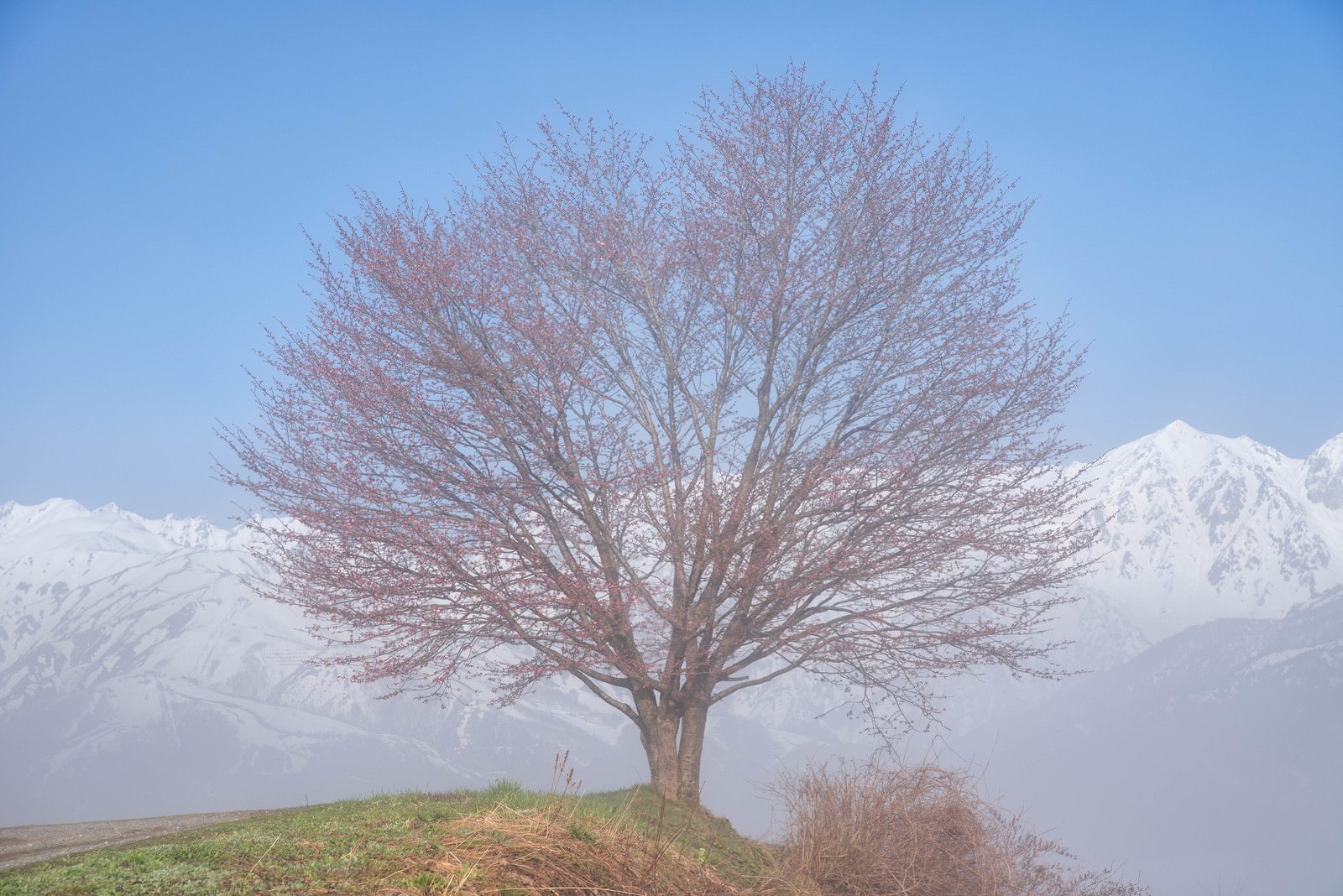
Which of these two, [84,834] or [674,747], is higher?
[674,747]

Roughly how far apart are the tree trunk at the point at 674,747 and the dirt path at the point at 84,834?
538cm

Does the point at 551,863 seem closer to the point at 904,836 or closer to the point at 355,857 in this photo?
the point at 355,857

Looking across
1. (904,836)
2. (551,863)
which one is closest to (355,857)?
(551,863)

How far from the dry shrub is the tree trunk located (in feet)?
11.6

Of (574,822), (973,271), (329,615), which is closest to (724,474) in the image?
(973,271)

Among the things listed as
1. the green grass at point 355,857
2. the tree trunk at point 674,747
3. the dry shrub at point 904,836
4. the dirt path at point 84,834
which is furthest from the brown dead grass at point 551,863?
the tree trunk at point 674,747

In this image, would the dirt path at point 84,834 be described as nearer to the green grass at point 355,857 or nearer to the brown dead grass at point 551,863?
the green grass at point 355,857

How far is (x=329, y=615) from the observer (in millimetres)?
11211

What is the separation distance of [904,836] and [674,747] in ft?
14.8

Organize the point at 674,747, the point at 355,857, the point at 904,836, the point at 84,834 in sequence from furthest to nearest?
the point at 674,747, the point at 84,834, the point at 904,836, the point at 355,857

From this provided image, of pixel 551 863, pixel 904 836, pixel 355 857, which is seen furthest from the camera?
pixel 904 836

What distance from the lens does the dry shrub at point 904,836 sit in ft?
28.1

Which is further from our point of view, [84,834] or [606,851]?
[84,834]

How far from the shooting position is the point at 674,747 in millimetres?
Answer: 12445
